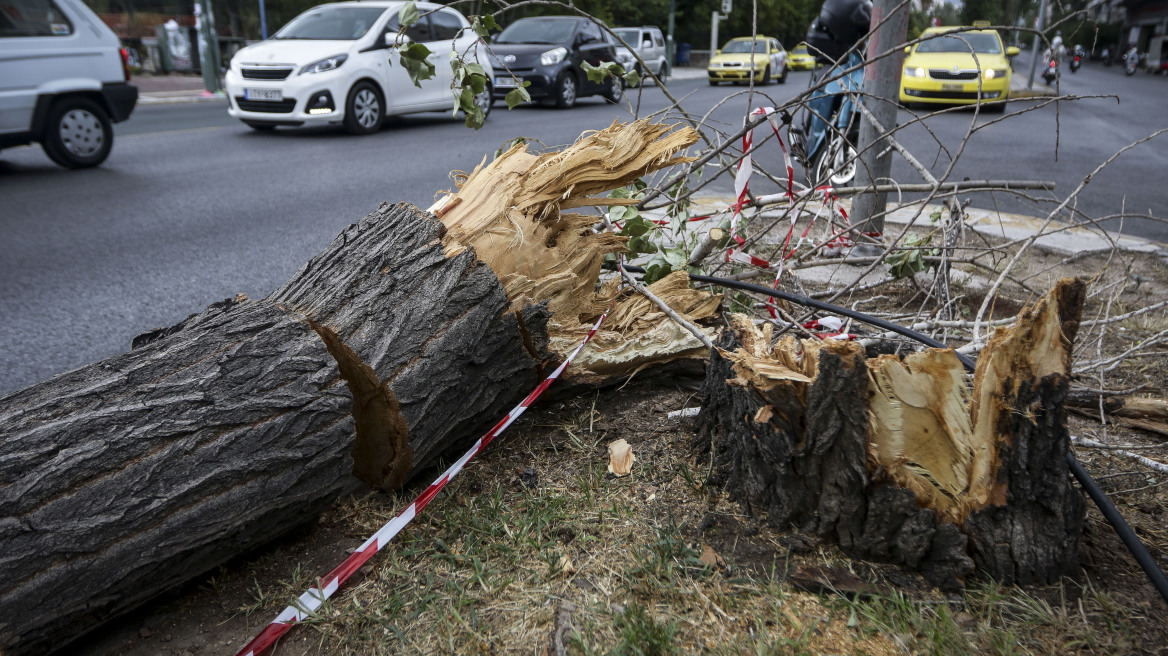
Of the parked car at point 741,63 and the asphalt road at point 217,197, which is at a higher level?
the parked car at point 741,63

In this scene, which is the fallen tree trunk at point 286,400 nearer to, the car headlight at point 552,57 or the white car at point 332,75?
the white car at point 332,75

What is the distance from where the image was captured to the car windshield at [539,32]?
54.2 feet

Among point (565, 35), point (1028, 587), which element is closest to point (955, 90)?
point (565, 35)

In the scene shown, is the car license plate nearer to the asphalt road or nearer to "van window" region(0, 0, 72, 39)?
the asphalt road

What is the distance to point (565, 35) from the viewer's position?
16.5 m

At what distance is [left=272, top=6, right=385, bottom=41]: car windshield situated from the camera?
11312 millimetres

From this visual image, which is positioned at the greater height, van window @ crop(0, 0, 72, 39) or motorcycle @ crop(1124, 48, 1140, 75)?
van window @ crop(0, 0, 72, 39)

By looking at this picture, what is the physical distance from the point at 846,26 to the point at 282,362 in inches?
244

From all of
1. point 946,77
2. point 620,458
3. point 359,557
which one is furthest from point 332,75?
point 946,77

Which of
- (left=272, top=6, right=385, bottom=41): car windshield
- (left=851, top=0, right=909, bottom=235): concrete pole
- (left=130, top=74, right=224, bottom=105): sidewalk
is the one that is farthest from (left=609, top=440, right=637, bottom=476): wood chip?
(left=130, top=74, right=224, bottom=105): sidewalk

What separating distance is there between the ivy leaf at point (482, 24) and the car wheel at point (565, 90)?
12.7m

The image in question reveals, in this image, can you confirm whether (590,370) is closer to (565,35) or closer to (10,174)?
(10,174)

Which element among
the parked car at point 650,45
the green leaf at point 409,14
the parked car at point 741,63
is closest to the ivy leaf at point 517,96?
the green leaf at point 409,14

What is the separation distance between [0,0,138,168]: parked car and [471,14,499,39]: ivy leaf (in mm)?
6887
